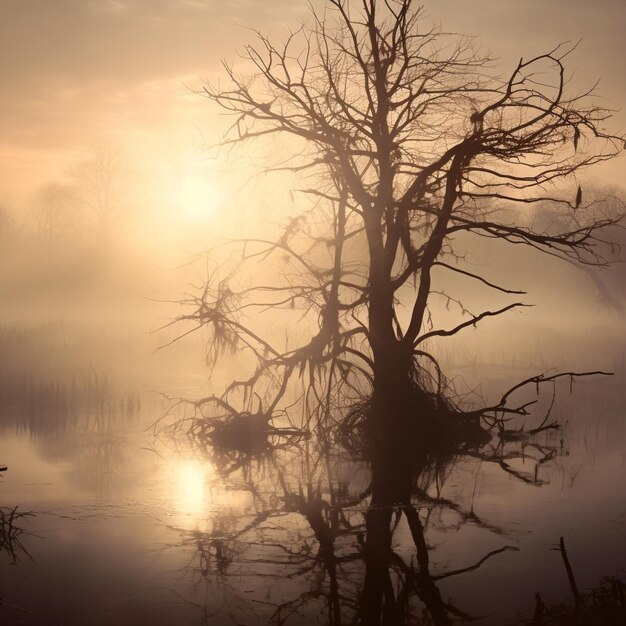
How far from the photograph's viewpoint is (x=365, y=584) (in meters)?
10.3

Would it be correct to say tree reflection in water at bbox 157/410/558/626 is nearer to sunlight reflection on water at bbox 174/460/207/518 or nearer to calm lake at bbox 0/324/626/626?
calm lake at bbox 0/324/626/626

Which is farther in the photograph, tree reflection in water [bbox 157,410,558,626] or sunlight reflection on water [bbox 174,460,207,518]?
sunlight reflection on water [bbox 174,460,207,518]

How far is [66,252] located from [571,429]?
65489 millimetres

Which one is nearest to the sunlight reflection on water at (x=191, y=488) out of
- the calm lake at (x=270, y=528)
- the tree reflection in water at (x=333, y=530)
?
the calm lake at (x=270, y=528)

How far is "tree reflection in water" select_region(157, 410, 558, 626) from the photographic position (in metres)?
9.75

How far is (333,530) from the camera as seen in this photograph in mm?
12516

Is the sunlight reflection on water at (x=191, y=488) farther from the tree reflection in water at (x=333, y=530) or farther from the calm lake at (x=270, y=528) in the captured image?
the tree reflection in water at (x=333, y=530)

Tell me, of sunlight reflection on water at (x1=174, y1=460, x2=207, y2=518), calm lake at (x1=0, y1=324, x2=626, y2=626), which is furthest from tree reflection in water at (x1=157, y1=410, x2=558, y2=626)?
sunlight reflection on water at (x1=174, y1=460, x2=207, y2=518)

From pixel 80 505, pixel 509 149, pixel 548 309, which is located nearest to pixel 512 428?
pixel 509 149

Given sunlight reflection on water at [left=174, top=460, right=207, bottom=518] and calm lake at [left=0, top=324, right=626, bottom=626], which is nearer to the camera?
calm lake at [left=0, top=324, right=626, bottom=626]

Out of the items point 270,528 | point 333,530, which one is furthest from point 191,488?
point 333,530

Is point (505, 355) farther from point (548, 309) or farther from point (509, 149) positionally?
point (548, 309)

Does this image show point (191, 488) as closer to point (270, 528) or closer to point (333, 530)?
point (270, 528)

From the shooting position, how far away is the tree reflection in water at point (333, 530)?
9750 millimetres
